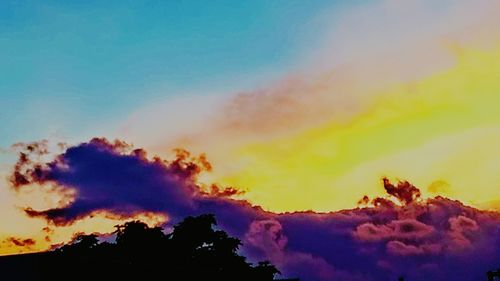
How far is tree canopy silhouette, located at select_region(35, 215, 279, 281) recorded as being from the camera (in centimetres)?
3344

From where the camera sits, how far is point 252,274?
1355 inches

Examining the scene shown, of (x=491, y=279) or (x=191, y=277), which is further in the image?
(x=491, y=279)

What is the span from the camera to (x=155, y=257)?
34.2 metres

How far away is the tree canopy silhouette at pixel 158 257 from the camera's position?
3344 centimetres

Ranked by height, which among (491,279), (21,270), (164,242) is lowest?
(21,270)

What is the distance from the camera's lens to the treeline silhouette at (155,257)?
3344 centimetres

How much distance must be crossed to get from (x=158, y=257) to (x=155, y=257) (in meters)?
0.14

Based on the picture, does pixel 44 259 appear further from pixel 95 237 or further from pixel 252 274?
pixel 252 274

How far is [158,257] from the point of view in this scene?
34219mm

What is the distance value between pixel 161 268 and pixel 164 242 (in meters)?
1.28

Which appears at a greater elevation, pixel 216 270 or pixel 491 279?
pixel 491 279

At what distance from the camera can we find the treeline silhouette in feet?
110

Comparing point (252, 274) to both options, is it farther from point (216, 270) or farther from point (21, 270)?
point (21, 270)

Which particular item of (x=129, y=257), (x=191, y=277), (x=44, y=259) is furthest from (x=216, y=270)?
(x=44, y=259)
